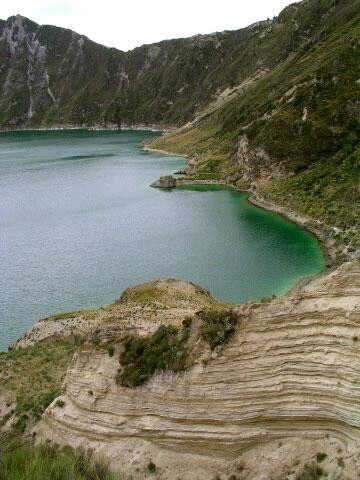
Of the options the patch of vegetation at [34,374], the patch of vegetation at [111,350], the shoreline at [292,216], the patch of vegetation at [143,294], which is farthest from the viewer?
the shoreline at [292,216]

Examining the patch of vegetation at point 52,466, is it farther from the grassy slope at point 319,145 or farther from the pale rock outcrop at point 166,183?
the pale rock outcrop at point 166,183

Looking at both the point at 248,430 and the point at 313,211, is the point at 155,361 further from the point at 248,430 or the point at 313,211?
the point at 313,211

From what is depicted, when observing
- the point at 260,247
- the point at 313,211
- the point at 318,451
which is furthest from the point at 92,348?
the point at 313,211

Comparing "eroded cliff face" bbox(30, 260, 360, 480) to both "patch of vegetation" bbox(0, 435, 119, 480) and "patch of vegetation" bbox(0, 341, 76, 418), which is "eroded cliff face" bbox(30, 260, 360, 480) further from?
"patch of vegetation" bbox(0, 341, 76, 418)

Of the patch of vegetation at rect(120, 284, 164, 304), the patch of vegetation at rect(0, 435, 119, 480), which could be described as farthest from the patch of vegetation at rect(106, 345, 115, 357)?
the patch of vegetation at rect(120, 284, 164, 304)

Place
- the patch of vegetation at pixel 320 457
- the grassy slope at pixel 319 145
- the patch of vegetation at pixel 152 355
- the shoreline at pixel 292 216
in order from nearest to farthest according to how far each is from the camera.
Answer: the patch of vegetation at pixel 320 457
the patch of vegetation at pixel 152 355
the shoreline at pixel 292 216
the grassy slope at pixel 319 145

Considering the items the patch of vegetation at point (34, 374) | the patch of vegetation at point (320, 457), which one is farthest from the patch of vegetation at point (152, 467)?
the patch of vegetation at point (34, 374)

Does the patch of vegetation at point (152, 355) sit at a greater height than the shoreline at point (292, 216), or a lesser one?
greater
